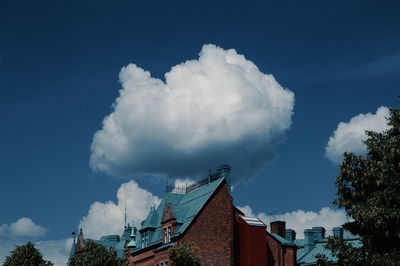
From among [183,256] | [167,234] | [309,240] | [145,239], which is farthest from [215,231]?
[309,240]

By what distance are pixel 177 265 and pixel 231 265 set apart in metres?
10.0

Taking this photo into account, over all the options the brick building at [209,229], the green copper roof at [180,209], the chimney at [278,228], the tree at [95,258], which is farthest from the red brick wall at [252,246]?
the chimney at [278,228]

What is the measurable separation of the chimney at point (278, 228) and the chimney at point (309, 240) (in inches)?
138

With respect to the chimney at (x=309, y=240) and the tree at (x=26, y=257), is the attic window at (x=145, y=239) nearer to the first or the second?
the tree at (x=26, y=257)

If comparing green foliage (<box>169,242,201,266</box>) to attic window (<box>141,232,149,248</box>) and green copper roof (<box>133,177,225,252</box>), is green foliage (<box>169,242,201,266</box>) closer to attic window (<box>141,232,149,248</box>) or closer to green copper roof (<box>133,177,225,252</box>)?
green copper roof (<box>133,177,225,252</box>)

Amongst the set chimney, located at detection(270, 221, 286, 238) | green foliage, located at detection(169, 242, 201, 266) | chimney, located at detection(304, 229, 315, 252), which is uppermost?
chimney, located at detection(270, 221, 286, 238)

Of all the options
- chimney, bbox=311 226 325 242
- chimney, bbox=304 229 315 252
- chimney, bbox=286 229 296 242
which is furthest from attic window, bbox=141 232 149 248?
chimney, bbox=311 226 325 242

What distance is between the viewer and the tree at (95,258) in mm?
53000

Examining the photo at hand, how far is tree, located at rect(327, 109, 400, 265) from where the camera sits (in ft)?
122

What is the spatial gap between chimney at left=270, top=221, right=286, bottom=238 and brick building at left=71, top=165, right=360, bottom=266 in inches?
302

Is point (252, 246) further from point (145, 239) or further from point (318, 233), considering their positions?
point (318, 233)

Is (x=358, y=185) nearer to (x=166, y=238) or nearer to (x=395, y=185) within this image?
(x=395, y=185)

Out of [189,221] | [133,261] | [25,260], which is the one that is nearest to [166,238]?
[189,221]

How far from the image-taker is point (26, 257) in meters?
57.3
